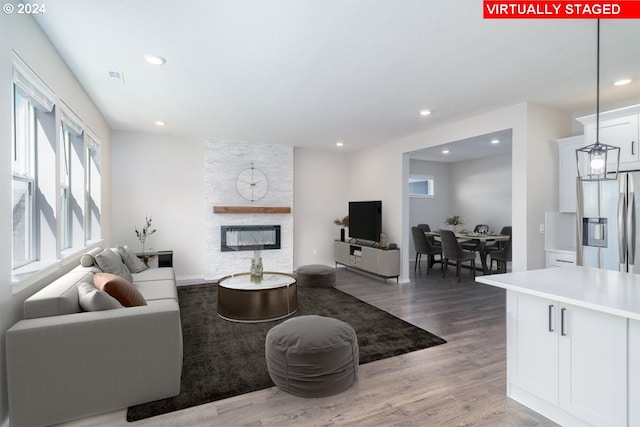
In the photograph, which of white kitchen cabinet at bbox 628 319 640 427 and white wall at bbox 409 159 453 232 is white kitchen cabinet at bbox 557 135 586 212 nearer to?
white kitchen cabinet at bbox 628 319 640 427

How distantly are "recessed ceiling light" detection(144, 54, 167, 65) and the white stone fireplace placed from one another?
3236 mm

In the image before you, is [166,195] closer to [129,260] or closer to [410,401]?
[129,260]

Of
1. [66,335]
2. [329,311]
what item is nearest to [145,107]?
[66,335]

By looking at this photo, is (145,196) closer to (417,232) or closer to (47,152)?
(47,152)

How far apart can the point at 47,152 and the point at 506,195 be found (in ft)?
27.2

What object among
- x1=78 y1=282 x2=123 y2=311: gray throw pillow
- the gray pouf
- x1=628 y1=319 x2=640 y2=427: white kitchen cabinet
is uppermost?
x1=78 y1=282 x2=123 y2=311: gray throw pillow

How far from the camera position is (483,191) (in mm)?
8008

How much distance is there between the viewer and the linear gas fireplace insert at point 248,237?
6.12 metres

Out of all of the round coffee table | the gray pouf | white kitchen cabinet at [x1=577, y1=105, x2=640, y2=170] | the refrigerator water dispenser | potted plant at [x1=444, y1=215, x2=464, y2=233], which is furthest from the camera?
potted plant at [x1=444, y1=215, x2=464, y2=233]

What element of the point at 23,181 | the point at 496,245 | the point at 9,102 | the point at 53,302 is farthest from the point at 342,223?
the point at 9,102

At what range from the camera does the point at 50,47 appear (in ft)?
8.43

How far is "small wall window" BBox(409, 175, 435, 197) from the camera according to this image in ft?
28.1

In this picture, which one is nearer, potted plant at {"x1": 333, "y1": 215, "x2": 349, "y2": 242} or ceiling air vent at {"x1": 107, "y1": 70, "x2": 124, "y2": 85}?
ceiling air vent at {"x1": 107, "y1": 70, "x2": 124, "y2": 85}

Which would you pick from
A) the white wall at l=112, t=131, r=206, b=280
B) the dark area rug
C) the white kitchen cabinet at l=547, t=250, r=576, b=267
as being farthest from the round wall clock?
the white kitchen cabinet at l=547, t=250, r=576, b=267
